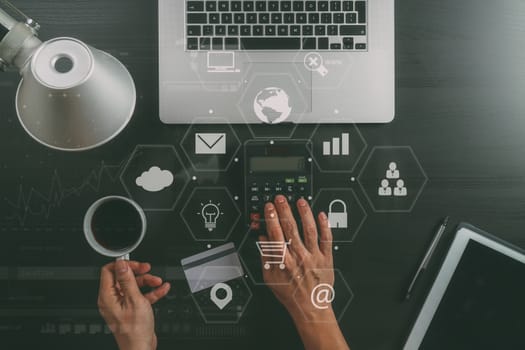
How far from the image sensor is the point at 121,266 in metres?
0.73

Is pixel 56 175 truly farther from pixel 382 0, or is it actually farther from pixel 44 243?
pixel 382 0

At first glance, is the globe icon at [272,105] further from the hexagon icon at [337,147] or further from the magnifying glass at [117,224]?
the magnifying glass at [117,224]

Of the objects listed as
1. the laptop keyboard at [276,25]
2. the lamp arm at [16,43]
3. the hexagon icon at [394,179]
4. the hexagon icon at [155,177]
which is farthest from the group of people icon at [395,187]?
the lamp arm at [16,43]

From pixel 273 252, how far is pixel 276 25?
0.38 m

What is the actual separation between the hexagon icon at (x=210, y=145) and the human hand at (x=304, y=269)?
15 cm

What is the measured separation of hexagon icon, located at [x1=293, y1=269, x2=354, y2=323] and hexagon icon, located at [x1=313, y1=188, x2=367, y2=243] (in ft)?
0.22

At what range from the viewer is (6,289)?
29.8 inches

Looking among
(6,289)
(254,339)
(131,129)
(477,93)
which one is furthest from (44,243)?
(477,93)

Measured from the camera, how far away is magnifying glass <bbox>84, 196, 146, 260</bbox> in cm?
71

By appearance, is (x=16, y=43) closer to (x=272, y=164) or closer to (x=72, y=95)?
(x=72, y=95)

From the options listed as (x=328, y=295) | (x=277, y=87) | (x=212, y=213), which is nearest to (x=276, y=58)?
(x=277, y=87)

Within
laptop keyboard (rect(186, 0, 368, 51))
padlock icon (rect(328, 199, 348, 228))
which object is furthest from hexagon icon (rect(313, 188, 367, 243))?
laptop keyboard (rect(186, 0, 368, 51))

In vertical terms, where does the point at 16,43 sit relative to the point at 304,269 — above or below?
above

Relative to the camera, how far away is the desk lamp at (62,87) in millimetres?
522
